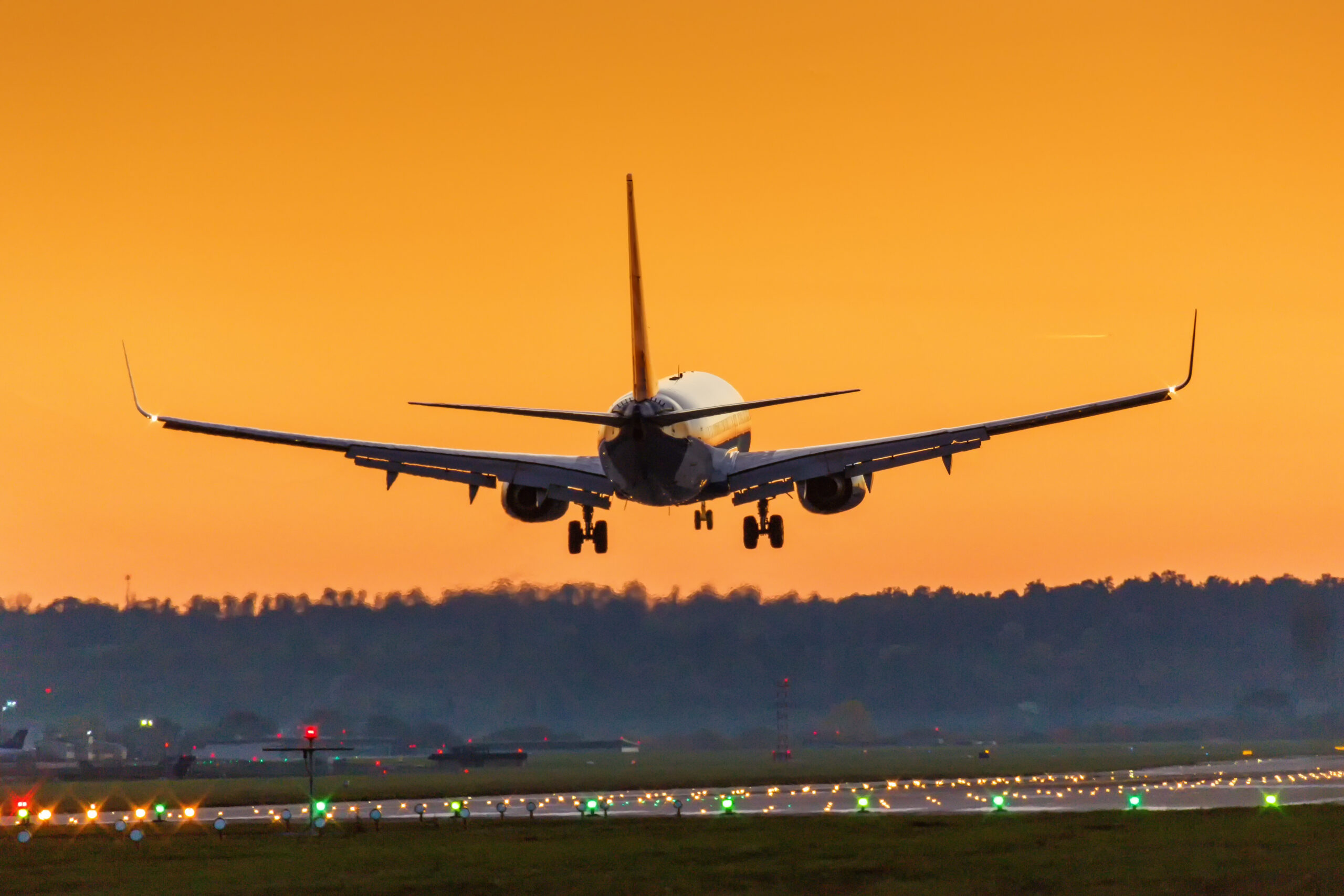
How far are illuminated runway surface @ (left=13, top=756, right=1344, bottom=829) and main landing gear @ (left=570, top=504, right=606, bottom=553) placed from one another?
356 inches

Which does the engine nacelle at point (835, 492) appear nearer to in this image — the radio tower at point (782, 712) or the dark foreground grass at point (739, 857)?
the dark foreground grass at point (739, 857)

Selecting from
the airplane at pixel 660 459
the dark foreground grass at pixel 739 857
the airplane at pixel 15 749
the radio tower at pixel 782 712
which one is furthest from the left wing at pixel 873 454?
the airplane at pixel 15 749

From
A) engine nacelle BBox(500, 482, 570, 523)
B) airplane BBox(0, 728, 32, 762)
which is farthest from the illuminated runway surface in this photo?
airplane BBox(0, 728, 32, 762)

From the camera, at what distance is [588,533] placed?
5966cm

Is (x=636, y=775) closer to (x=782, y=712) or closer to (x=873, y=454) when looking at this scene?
(x=782, y=712)

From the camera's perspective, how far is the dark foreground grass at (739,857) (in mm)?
39281

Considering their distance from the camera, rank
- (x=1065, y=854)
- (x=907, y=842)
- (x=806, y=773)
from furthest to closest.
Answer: (x=806, y=773) < (x=907, y=842) < (x=1065, y=854)

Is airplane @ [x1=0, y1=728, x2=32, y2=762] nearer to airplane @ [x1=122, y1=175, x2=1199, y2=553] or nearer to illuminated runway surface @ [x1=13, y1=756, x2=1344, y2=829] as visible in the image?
illuminated runway surface @ [x1=13, y1=756, x2=1344, y2=829]

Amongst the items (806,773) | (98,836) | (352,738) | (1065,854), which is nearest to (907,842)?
(1065,854)

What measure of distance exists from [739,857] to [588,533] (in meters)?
18.0

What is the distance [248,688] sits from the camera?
134m

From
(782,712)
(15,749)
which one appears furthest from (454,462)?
(15,749)

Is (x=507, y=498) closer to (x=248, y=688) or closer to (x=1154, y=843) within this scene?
Result: (x=1154, y=843)

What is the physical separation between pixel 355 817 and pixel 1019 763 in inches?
2163
